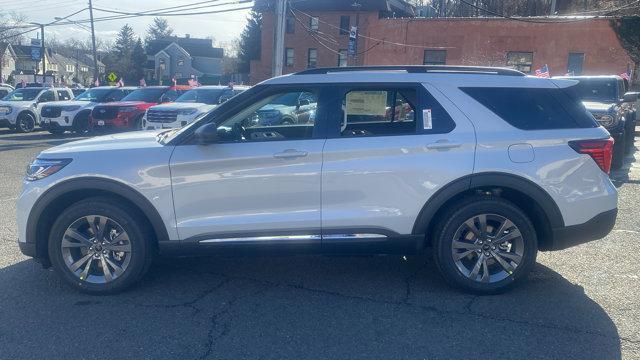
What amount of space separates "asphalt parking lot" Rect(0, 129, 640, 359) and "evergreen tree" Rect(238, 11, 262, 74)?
205 ft

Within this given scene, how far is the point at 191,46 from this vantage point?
276 feet

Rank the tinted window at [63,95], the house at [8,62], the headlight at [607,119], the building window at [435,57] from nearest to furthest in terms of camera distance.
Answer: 1. the headlight at [607,119]
2. the tinted window at [63,95]
3. the building window at [435,57]
4. the house at [8,62]

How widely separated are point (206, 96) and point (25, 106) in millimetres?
8436

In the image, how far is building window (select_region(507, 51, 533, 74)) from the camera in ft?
110

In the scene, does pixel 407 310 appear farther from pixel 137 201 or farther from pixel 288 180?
pixel 137 201

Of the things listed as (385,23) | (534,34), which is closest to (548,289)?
(534,34)

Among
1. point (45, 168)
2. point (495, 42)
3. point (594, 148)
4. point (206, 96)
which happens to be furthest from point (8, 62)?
point (594, 148)

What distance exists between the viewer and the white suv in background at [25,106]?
787 inches

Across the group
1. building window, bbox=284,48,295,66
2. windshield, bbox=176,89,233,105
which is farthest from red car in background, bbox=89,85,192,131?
building window, bbox=284,48,295,66

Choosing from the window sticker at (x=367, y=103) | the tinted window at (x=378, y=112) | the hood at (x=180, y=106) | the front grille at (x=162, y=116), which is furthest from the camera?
the hood at (x=180, y=106)

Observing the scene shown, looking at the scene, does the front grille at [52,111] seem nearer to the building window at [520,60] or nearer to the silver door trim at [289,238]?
the silver door trim at [289,238]

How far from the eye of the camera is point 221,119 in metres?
4.65

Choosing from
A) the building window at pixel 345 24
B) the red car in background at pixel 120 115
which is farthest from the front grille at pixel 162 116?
the building window at pixel 345 24

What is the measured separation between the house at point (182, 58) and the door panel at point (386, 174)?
234 feet
